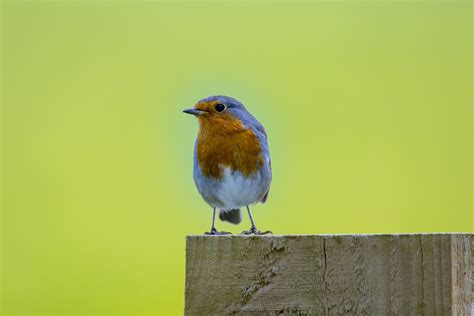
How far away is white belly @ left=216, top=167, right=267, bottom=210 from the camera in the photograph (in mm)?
3496

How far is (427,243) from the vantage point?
2.08 meters

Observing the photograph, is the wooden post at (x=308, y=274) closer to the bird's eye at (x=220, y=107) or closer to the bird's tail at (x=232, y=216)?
the bird's eye at (x=220, y=107)

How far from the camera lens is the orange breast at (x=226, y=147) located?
3.47m

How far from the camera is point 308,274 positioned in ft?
6.75

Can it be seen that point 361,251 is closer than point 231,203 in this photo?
Yes

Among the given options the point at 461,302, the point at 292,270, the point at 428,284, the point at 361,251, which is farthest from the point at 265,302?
the point at 461,302

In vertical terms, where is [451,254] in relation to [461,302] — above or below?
above

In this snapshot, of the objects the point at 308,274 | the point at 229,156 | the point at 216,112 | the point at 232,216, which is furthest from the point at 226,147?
the point at 308,274

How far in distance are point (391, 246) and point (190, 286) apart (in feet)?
2.17

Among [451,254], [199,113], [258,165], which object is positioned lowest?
[451,254]

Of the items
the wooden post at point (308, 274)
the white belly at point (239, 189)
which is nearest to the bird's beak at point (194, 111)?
the white belly at point (239, 189)

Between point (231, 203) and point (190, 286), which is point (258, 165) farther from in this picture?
point (190, 286)

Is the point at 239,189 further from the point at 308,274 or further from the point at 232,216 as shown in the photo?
the point at 308,274

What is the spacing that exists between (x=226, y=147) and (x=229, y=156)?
54 millimetres
